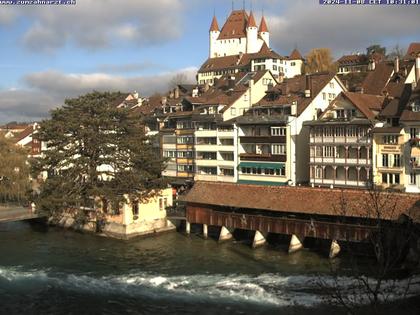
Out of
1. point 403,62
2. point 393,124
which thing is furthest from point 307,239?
point 403,62

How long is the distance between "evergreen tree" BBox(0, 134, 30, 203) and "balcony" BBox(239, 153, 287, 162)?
2716 cm

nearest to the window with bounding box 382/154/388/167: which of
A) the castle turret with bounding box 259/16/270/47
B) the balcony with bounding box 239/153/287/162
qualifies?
the balcony with bounding box 239/153/287/162

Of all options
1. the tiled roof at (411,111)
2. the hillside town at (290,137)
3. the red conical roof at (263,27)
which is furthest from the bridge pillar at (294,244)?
the red conical roof at (263,27)

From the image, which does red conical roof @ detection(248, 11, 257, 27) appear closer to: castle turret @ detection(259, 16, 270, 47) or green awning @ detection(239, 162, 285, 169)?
castle turret @ detection(259, 16, 270, 47)

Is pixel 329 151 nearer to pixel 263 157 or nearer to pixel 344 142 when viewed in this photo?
pixel 344 142

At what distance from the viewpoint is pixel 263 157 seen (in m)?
65.5

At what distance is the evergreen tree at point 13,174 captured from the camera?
6719 cm

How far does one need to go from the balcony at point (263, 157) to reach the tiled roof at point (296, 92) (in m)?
5.75

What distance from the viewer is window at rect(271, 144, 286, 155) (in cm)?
6375

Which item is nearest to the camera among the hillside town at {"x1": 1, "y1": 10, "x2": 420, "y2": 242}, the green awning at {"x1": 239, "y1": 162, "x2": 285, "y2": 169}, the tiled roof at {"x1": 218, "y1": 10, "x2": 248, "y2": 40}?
the hillside town at {"x1": 1, "y1": 10, "x2": 420, "y2": 242}

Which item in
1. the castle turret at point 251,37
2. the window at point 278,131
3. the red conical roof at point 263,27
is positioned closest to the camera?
the window at point 278,131

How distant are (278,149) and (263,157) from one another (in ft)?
7.45

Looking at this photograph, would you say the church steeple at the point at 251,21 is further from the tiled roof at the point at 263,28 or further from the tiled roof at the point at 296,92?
the tiled roof at the point at 296,92

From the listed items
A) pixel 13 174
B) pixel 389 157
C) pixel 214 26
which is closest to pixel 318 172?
pixel 389 157
